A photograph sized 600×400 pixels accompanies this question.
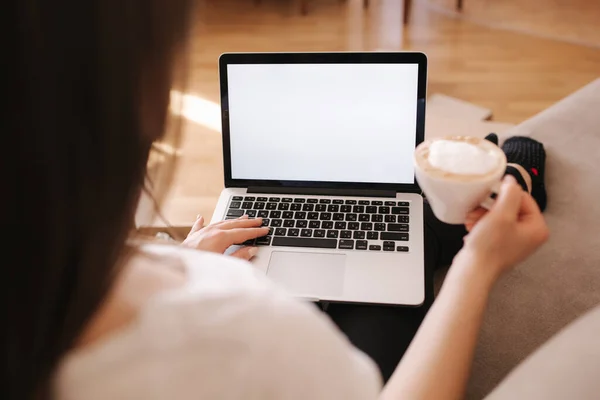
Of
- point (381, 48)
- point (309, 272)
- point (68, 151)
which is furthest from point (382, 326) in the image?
point (381, 48)

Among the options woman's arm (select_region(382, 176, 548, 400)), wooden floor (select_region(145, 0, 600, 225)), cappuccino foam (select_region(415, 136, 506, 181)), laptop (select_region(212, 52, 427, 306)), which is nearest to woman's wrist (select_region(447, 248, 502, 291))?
woman's arm (select_region(382, 176, 548, 400))

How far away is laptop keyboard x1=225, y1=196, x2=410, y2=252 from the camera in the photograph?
1000 millimetres

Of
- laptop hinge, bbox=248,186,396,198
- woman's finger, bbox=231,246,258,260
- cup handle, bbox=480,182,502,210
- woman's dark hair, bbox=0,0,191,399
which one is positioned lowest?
woman's finger, bbox=231,246,258,260

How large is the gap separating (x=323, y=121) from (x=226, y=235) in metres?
0.29

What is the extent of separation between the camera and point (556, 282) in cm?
103

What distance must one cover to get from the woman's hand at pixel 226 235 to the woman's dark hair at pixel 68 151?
1.63 feet

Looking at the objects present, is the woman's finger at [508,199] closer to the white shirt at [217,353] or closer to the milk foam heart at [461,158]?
the milk foam heart at [461,158]

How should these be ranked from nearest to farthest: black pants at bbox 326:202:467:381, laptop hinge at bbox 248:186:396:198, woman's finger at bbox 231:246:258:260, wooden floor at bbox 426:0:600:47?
black pants at bbox 326:202:467:381 → woman's finger at bbox 231:246:258:260 → laptop hinge at bbox 248:186:396:198 → wooden floor at bbox 426:0:600:47

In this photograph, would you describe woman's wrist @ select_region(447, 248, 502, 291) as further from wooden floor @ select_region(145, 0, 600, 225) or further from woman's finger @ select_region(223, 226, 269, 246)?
wooden floor @ select_region(145, 0, 600, 225)

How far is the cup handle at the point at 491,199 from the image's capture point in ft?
2.39

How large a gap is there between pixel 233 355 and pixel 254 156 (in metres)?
0.71

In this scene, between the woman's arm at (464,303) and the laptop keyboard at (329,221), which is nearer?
the woman's arm at (464,303)

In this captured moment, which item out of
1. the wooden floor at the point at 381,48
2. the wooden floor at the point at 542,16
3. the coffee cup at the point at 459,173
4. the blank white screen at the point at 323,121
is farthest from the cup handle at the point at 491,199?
the wooden floor at the point at 542,16

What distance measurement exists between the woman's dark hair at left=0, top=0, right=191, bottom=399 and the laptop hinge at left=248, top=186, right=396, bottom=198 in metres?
0.69
